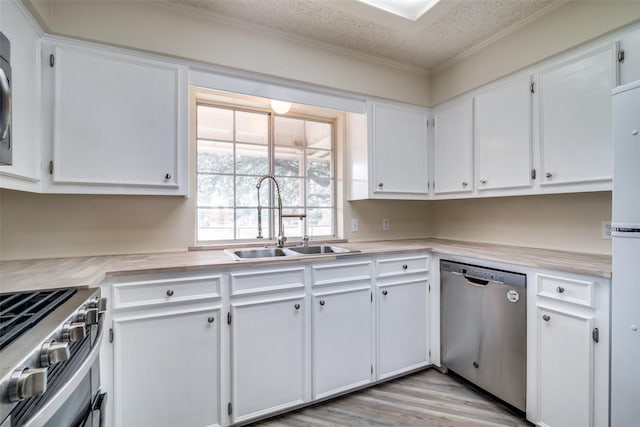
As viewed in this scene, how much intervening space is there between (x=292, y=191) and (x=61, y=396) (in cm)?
198

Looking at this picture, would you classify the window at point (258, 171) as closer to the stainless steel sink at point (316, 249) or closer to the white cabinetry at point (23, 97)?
the stainless steel sink at point (316, 249)

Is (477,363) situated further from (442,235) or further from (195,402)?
(195,402)

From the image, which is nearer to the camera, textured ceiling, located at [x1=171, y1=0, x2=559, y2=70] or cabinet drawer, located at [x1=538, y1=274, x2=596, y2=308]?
cabinet drawer, located at [x1=538, y1=274, x2=596, y2=308]

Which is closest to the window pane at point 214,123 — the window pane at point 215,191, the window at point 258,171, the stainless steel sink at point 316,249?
the window at point 258,171

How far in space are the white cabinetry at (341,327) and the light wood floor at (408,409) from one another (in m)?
0.09

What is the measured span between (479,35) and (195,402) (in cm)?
Answer: 303

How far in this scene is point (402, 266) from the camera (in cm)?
213

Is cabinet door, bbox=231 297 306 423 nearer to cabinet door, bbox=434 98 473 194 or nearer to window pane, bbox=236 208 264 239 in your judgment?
window pane, bbox=236 208 264 239

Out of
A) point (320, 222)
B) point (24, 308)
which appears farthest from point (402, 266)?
point (24, 308)

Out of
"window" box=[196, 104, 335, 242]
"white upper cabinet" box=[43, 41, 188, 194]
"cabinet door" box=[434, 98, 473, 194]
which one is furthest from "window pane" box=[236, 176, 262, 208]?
"cabinet door" box=[434, 98, 473, 194]

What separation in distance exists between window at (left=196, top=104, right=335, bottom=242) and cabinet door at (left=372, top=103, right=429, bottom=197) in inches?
18.9

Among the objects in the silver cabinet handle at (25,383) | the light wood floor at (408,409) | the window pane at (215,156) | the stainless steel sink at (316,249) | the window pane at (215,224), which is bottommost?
the light wood floor at (408,409)

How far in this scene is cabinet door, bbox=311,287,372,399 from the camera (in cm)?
183

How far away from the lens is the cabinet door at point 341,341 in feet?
6.00
